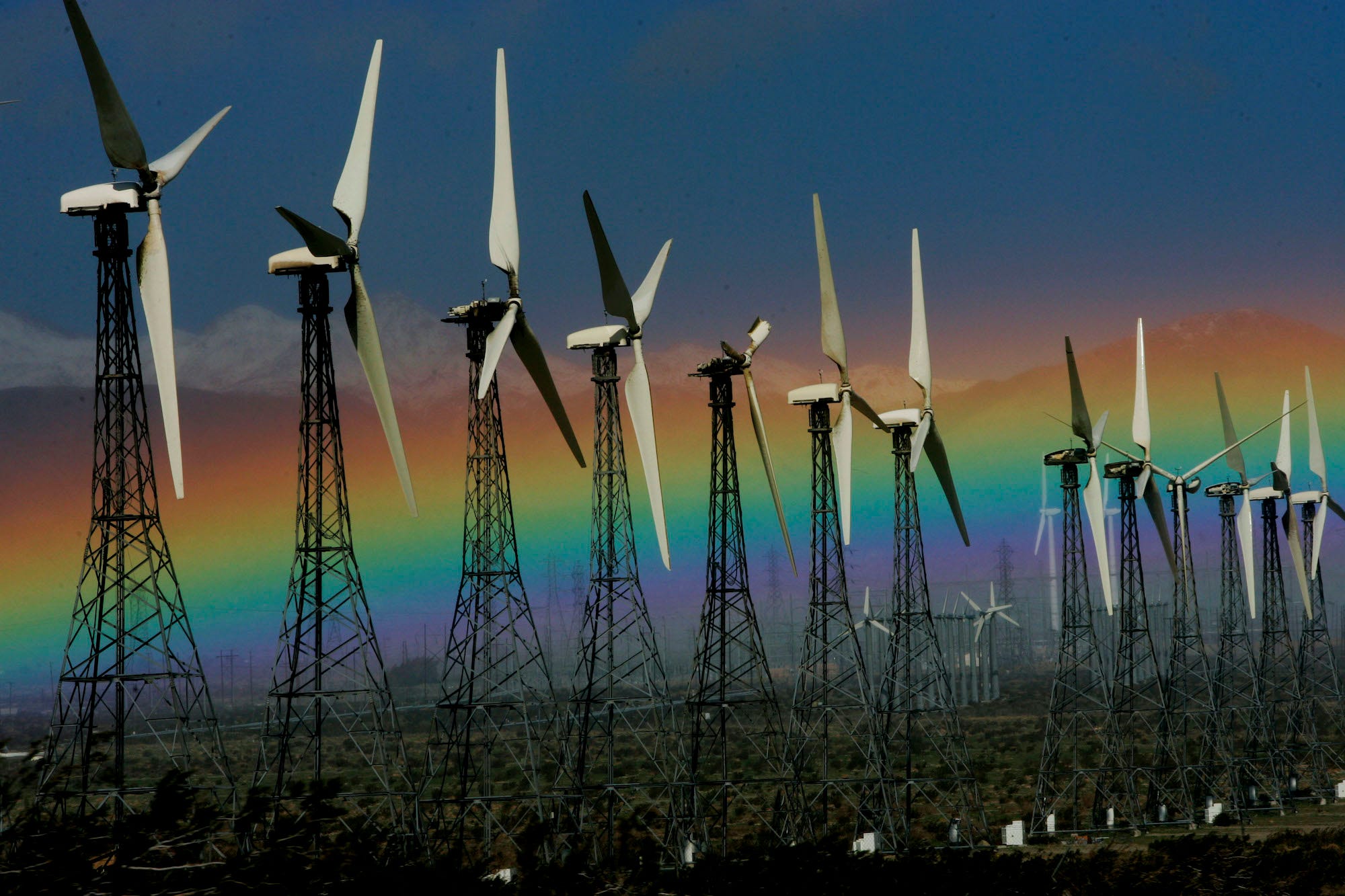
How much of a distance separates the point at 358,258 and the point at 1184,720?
149ft

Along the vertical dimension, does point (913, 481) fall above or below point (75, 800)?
above

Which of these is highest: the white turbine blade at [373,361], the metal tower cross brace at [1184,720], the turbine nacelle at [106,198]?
the turbine nacelle at [106,198]

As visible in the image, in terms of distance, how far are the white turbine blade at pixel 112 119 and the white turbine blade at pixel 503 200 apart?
488 inches

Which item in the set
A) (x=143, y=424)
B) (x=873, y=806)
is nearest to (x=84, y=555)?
(x=143, y=424)

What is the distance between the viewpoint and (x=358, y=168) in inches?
1533

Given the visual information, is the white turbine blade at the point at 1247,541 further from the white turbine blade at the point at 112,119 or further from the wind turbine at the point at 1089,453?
the white turbine blade at the point at 112,119

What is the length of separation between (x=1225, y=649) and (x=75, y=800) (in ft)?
204

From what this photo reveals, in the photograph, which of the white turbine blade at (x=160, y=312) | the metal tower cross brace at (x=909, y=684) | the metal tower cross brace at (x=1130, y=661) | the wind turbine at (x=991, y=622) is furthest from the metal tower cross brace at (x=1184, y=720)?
the white turbine blade at (x=160, y=312)

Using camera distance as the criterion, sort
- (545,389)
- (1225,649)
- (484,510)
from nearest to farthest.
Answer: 1. (545,389)
2. (484,510)
3. (1225,649)


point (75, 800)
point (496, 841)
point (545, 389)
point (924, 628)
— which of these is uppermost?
point (545, 389)

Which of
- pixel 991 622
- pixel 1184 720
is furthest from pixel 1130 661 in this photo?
pixel 991 622

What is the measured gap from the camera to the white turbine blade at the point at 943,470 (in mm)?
58688

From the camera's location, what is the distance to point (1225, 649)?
260 ft

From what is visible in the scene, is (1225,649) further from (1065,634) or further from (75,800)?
(75,800)
